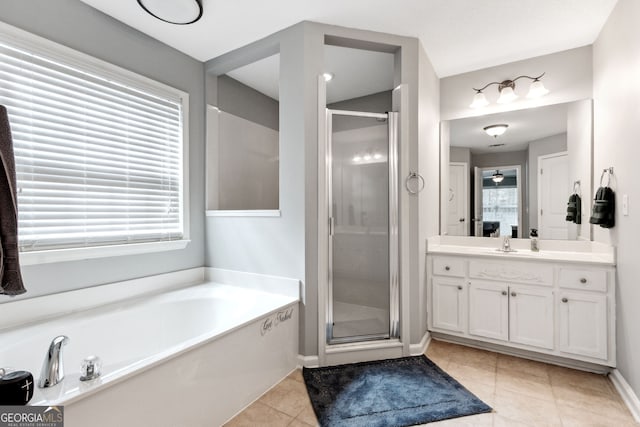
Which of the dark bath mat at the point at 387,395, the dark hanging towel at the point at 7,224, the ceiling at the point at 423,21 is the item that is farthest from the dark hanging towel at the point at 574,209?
the dark hanging towel at the point at 7,224

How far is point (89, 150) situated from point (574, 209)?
3.67 meters

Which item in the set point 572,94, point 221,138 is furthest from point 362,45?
point 572,94

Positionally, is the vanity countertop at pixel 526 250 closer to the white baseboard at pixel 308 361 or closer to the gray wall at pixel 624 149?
the gray wall at pixel 624 149

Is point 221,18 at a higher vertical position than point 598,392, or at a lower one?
higher

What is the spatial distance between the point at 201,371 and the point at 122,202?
4.55 feet

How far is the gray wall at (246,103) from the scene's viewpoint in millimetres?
3012

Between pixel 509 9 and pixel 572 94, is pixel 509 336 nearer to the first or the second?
pixel 572 94

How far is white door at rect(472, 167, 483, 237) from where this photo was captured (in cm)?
284

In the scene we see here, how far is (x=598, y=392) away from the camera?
191 cm

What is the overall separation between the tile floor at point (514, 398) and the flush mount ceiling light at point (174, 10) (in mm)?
2503

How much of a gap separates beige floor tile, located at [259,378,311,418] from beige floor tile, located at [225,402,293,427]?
0.13 ft

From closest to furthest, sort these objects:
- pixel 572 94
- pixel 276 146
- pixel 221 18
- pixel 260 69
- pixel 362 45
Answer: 1. pixel 221 18
2. pixel 362 45
3. pixel 572 94
4. pixel 260 69
5. pixel 276 146

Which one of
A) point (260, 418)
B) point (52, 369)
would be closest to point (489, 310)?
point (260, 418)

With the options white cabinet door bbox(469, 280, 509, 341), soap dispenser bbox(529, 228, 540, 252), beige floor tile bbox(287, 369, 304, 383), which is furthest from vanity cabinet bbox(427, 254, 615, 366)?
beige floor tile bbox(287, 369, 304, 383)
